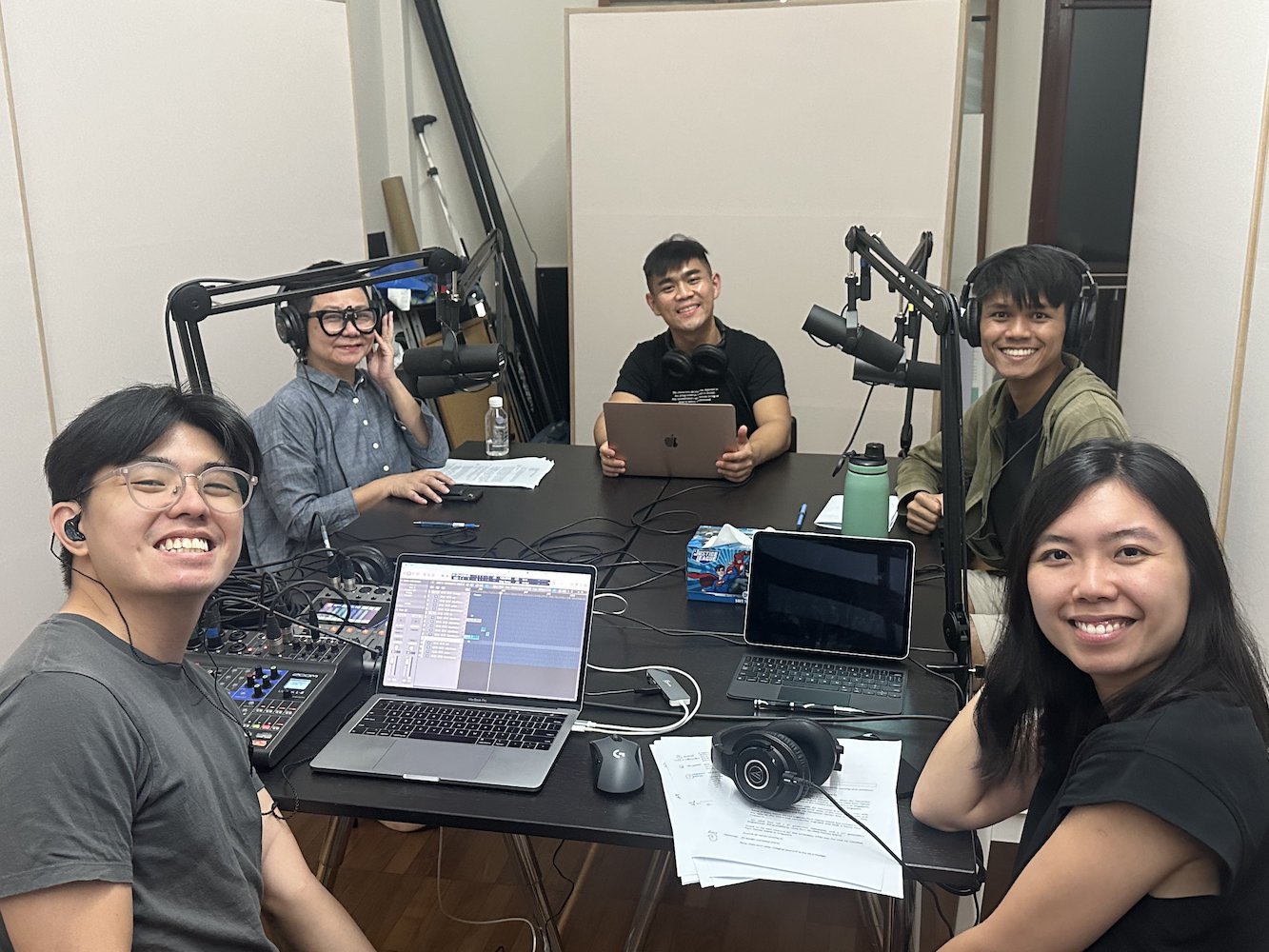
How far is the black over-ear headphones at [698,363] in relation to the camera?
3.21 metres

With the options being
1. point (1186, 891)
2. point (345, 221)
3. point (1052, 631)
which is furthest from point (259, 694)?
point (345, 221)

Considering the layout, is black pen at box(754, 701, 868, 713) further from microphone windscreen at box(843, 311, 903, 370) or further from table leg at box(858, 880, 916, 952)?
microphone windscreen at box(843, 311, 903, 370)

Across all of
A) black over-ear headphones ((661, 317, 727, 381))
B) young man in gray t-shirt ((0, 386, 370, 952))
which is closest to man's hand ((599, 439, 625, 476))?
black over-ear headphones ((661, 317, 727, 381))

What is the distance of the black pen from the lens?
1615mm

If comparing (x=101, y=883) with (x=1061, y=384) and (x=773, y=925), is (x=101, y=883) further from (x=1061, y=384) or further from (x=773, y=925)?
(x=1061, y=384)

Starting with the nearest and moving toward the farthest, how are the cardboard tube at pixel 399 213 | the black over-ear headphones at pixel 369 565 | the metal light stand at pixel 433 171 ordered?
the black over-ear headphones at pixel 369 565, the cardboard tube at pixel 399 213, the metal light stand at pixel 433 171

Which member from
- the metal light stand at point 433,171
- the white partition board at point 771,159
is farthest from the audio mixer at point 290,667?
the metal light stand at point 433,171

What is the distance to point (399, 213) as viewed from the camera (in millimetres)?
4746

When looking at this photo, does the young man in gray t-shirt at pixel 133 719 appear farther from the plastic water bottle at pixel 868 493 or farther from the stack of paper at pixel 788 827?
the plastic water bottle at pixel 868 493

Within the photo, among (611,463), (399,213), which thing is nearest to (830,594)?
(611,463)

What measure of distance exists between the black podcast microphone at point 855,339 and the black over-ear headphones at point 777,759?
2.51 ft

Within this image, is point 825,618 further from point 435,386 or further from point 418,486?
point 418,486

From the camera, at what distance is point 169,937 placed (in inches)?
45.2

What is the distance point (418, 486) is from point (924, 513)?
46.4 inches
